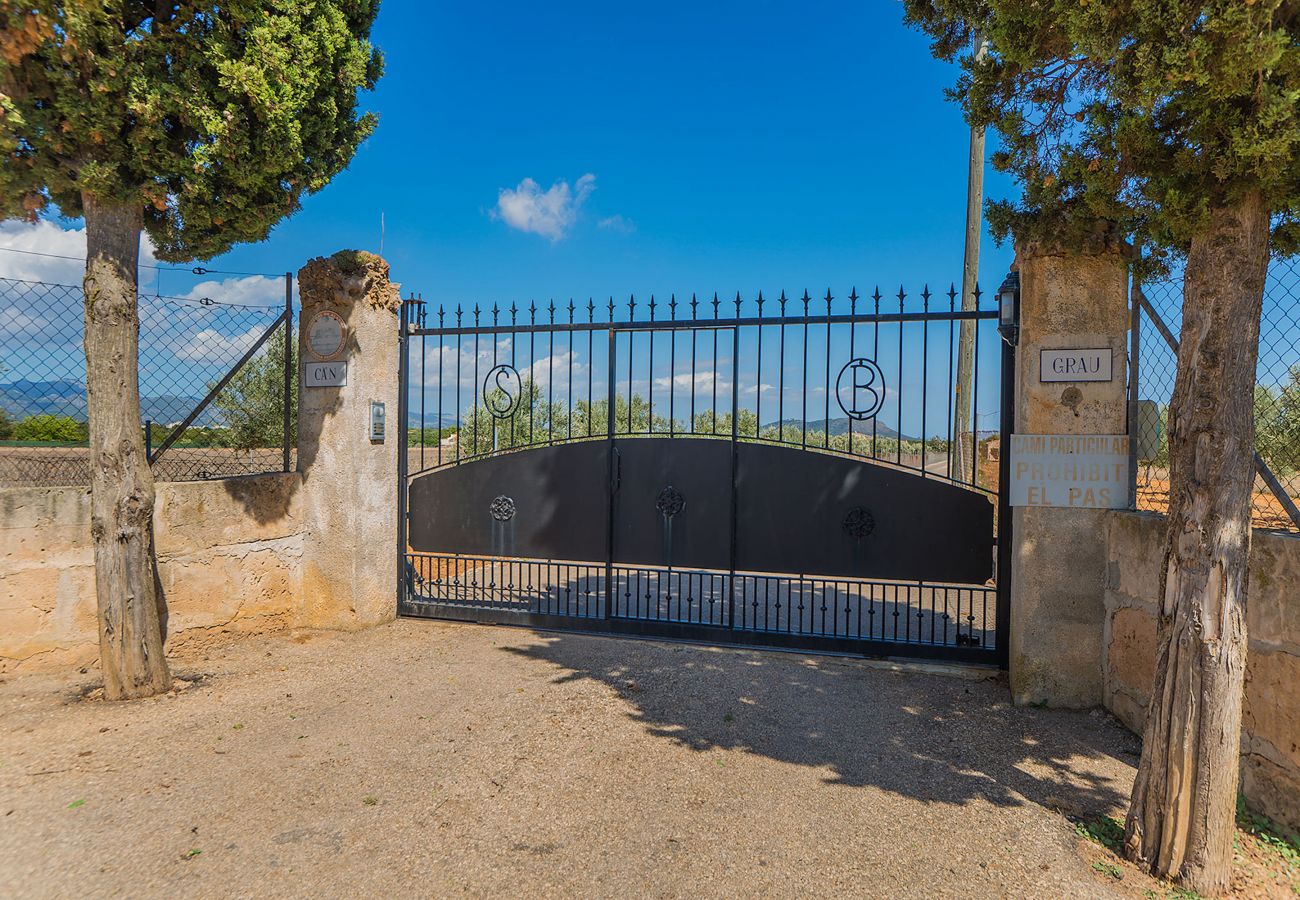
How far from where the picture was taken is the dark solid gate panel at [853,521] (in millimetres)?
5301

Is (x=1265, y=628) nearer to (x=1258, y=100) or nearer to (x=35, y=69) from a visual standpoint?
(x=1258, y=100)

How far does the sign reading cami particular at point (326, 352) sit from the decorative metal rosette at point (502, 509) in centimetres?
174

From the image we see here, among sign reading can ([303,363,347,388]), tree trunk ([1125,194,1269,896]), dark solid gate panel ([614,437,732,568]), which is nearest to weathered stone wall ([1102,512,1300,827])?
tree trunk ([1125,194,1269,896])

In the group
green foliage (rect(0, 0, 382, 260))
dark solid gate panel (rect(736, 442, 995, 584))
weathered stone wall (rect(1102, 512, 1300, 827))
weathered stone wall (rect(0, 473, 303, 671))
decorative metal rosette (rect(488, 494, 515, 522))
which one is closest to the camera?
weathered stone wall (rect(1102, 512, 1300, 827))

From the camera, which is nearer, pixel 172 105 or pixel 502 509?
pixel 172 105

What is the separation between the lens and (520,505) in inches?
252

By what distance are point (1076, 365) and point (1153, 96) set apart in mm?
2308

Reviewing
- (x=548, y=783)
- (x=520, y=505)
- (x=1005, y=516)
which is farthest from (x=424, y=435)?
(x=1005, y=516)

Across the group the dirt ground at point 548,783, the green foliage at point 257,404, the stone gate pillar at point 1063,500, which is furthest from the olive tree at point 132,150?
the stone gate pillar at point 1063,500

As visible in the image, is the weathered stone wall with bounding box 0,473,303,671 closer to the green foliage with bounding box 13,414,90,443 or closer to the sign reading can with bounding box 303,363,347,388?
the sign reading can with bounding box 303,363,347,388

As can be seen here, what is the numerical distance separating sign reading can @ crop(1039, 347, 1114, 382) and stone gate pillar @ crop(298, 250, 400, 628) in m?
5.50

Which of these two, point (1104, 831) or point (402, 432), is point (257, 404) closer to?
point (402, 432)

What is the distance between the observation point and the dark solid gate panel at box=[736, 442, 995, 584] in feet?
17.4

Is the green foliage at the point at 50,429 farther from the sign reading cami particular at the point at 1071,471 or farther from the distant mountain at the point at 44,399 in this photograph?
the sign reading cami particular at the point at 1071,471
